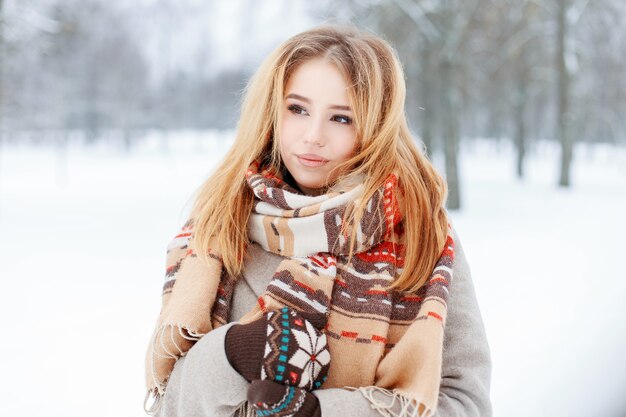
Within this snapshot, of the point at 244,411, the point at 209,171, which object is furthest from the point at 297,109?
the point at 244,411

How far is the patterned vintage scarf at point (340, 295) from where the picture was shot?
4.24 ft

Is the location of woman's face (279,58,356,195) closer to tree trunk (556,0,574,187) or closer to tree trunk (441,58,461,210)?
tree trunk (441,58,461,210)

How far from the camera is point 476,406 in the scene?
134 centimetres

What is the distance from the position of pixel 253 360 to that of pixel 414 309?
0.44m

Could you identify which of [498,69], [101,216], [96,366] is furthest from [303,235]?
[498,69]

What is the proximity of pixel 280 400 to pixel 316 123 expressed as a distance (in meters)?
0.70

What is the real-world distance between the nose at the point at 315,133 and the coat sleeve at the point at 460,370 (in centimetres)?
49

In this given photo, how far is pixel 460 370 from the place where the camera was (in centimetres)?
136

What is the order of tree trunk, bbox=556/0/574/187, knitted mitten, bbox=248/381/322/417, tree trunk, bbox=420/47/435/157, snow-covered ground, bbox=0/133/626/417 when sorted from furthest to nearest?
→ tree trunk, bbox=420/47/435/157, tree trunk, bbox=556/0/574/187, snow-covered ground, bbox=0/133/626/417, knitted mitten, bbox=248/381/322/417

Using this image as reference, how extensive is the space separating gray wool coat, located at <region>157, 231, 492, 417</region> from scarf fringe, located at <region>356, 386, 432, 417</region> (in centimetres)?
2

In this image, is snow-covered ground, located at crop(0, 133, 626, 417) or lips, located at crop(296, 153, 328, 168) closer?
lips, located at crop(296, 153, 328, 168)

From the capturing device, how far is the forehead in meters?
1.47

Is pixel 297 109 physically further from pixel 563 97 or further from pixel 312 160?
pixel 563 97

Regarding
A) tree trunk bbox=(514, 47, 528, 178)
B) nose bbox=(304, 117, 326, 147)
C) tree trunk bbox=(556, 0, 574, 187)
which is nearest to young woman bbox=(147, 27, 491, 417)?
nose bbox=(304, 117, 326, 147)
